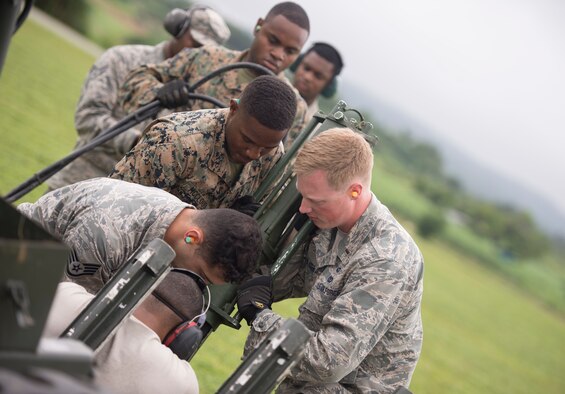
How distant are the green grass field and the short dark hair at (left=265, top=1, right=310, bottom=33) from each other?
300 centimetres

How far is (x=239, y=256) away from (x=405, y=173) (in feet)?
223

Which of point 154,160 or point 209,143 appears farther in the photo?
point 209,143

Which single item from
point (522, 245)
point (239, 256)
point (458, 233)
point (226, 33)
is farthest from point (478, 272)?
point (239, 256)

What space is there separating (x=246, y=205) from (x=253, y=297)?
2.35ft

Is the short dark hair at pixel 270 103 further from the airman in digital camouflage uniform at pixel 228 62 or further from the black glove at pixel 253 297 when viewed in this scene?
the airman in digital camouflage uniform at pixel 228 62

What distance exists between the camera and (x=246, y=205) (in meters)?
4.59

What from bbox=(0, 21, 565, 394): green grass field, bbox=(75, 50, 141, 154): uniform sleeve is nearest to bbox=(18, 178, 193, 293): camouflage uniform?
bbox=(75, 50, 141, 154): uniform sleeve

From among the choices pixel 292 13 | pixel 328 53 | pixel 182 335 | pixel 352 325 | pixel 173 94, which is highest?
pixel 292 13

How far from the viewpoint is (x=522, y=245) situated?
61.0 m

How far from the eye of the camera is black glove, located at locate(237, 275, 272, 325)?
13.1 ft

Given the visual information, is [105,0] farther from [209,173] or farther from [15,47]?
[209,173]

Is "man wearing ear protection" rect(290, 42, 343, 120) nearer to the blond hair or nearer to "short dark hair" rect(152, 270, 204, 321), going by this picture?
the blond hair

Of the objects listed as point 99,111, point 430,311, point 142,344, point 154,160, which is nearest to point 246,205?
point 154,160

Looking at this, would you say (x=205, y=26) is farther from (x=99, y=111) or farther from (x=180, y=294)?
(x=180, y=294)
